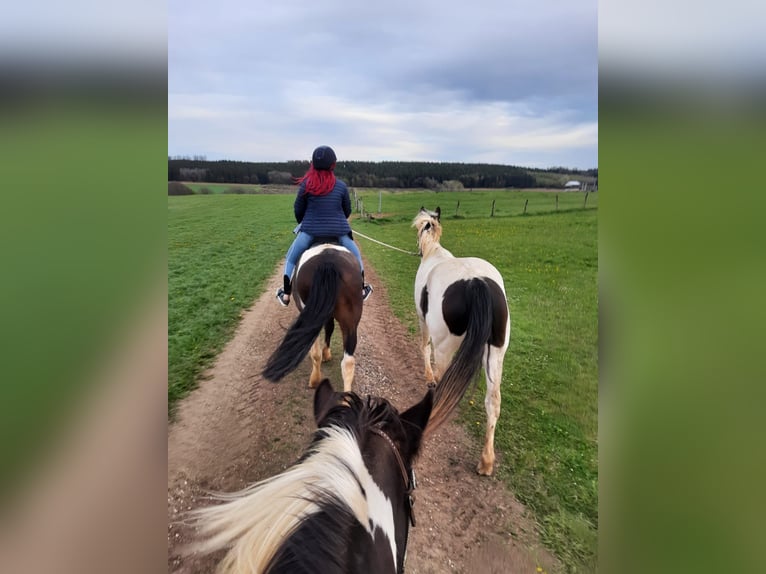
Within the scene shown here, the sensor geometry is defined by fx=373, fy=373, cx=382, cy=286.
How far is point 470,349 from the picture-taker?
3.32 meters

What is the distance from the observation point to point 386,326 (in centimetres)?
719

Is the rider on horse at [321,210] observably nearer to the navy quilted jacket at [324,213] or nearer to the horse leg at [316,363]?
the navy quilted jacket at [324,213]

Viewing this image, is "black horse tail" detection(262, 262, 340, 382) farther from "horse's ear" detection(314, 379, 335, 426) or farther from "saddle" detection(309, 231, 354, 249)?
"horse's ear" detection(314, 379, 335, 426)

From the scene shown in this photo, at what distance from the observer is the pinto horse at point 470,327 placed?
3.19 meters

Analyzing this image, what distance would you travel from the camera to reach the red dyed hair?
4.82 metres

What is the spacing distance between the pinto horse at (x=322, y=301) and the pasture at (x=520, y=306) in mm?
1323

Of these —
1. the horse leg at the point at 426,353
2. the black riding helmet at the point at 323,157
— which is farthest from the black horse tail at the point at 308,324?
the horse leg at the point at 426,353

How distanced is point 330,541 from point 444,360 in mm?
3018

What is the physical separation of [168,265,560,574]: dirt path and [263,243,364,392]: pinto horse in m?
0.85

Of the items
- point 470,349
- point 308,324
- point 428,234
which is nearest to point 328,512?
point 470,349

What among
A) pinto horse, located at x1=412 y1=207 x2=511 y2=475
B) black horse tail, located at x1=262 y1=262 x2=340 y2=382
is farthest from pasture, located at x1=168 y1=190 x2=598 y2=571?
black horse tail, located at x1=262 y1=262 x2=340 y2=382

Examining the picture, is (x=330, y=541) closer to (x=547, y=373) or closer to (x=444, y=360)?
(x=444, y=360)

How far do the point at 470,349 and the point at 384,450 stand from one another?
5.65ft
